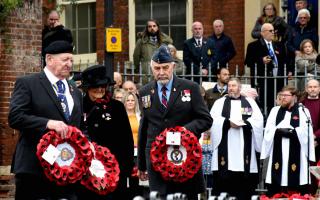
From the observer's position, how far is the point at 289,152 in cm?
1872

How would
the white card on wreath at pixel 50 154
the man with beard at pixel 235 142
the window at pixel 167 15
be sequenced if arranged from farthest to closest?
the window at pixel 167 15, the man with beard at pixel 235 142, the white card on wreath at pixel 50 154

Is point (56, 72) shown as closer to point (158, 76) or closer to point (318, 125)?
point (158, 76)

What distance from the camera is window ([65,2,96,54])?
26.3 meters

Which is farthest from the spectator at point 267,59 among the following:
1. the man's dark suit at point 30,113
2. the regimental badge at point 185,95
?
the man's dark suit at point 30,113

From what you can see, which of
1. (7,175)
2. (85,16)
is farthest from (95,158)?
(85,16)

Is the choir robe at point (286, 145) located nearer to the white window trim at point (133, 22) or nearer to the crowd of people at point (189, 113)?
the crowd of people at point (189, 113)

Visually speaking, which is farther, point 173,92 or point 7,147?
point 7,147

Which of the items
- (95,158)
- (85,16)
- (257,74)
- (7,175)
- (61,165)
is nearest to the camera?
(61,165)

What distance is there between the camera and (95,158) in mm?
13898

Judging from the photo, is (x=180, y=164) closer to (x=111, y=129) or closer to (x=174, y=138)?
(x=174, y=138)

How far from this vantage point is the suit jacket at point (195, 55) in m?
21.7

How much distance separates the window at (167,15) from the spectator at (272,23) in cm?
306

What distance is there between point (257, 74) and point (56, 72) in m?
9.21

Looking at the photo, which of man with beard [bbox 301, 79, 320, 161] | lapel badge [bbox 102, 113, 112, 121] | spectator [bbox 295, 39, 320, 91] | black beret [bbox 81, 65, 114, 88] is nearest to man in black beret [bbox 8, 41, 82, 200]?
black beret [bbox 81, 65, 114, 88]
